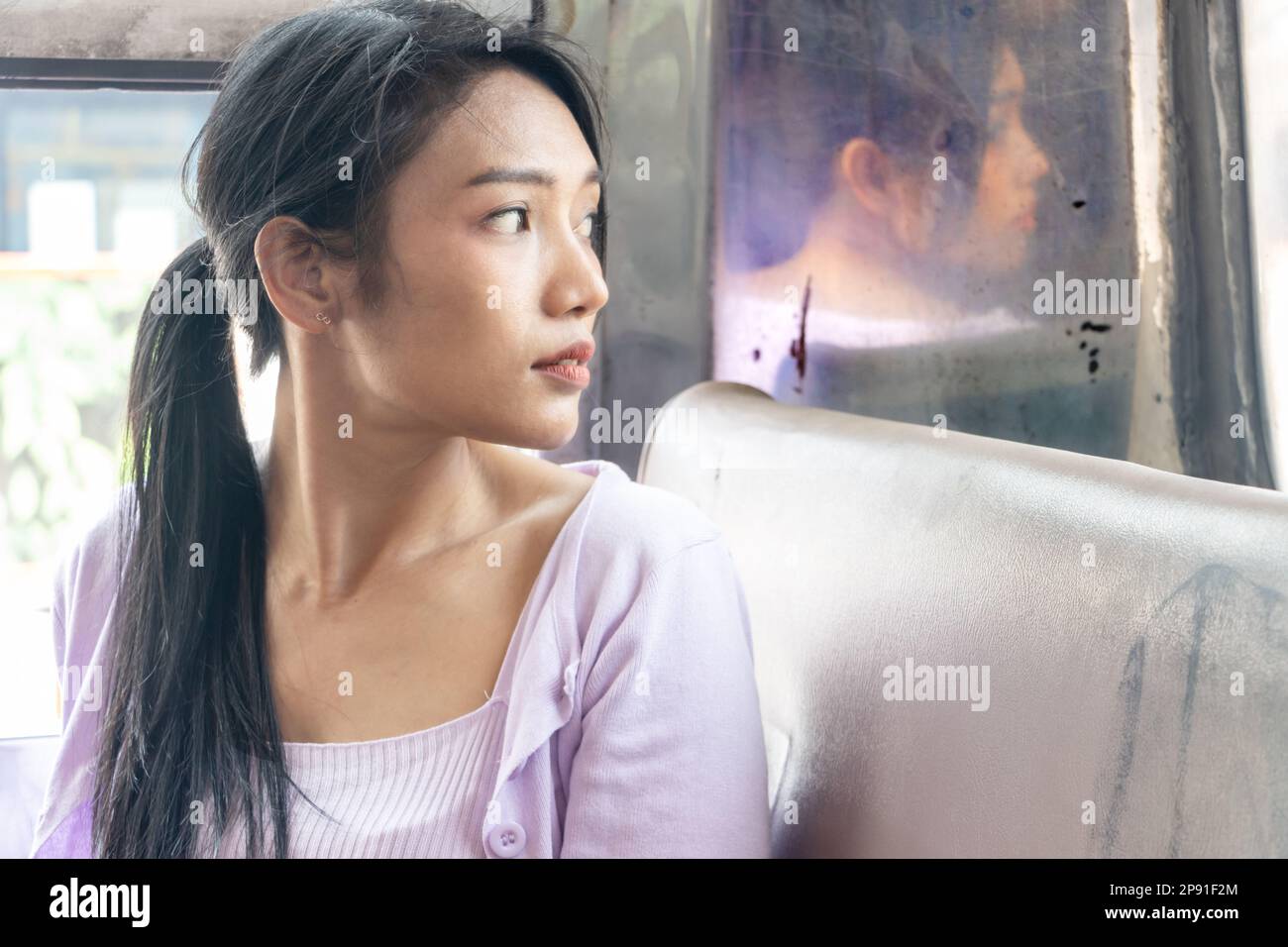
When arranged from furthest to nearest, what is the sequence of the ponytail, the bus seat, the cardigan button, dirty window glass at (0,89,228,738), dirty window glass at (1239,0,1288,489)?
1. dirty window glass at (0,89,228,738)
2. dirty window glass at (1239,0,1288,489)
3. the ponytail
4. the cardigan button
5. the bus seat

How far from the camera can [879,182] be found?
4.33 feet

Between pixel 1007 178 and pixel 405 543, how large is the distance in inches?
32.0

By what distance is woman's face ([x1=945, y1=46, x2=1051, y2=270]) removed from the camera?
3.98 ft

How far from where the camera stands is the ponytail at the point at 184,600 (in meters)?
0.79

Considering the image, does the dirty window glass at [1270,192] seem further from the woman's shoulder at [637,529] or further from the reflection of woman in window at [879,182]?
the woman's shoulder at [637,529]

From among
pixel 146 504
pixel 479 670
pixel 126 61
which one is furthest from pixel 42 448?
pixel 479 670

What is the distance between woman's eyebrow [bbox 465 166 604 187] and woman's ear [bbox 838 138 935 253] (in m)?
0.66

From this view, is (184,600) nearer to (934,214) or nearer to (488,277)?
(488,277)

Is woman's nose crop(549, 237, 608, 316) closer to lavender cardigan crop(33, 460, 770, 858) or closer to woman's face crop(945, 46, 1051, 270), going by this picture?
lavender cardigan crop(33, 460, 770, 858)

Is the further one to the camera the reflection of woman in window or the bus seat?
Result: the reflection of woman in window

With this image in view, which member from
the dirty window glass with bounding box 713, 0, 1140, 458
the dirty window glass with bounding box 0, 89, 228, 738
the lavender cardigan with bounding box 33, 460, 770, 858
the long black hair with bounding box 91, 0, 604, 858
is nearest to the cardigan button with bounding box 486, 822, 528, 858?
the lavender cardigan with bounding box 33, 460, 770, 858

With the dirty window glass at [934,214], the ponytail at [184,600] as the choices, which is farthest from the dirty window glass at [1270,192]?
the ponytail at [184,600]

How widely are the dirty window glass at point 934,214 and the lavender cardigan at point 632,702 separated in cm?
62
